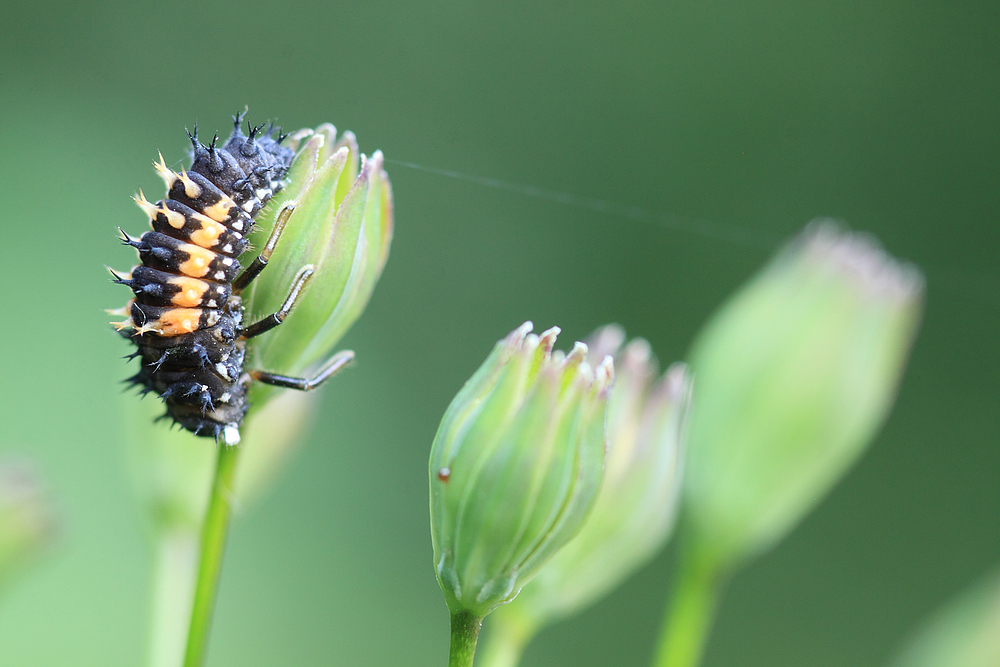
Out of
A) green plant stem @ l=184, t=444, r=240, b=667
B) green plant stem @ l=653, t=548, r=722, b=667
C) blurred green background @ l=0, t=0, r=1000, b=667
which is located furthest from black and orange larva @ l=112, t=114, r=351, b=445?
blurred green background @ l=0, t=0, r=1000, b=667

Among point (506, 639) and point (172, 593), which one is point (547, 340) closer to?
point (506, 639)

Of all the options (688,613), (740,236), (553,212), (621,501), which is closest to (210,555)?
(621,501)

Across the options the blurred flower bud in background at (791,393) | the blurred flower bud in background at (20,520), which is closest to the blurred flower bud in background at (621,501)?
the blurred flower bud in background at (791,393)

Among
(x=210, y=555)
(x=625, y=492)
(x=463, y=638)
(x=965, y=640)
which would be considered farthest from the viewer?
(x=965, y=640)

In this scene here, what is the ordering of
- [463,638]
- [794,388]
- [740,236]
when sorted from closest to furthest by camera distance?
[463,638] → [794,388] → [740,236]

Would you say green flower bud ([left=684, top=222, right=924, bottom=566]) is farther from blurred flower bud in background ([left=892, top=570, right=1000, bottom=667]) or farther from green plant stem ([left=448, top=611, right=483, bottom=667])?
green plant stem ([left=448, top=611, right=483, bottom=667])

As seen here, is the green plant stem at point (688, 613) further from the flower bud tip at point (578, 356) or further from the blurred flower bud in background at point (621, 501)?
the flower bud tip at point (578, 356)

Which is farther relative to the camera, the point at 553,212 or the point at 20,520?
the point at 553,212
